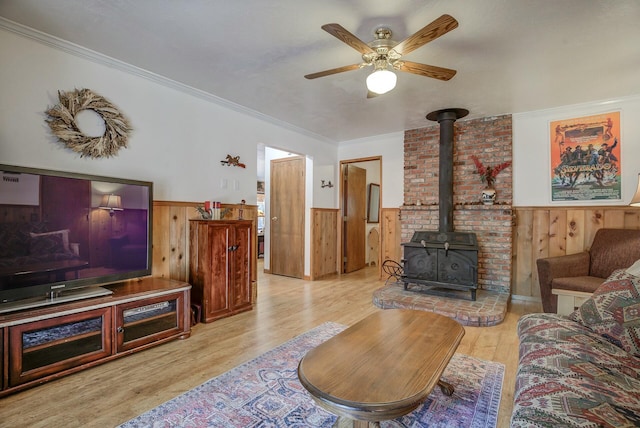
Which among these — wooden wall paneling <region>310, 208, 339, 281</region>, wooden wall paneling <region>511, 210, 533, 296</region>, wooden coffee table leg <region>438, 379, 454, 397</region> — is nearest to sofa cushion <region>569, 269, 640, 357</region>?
wooden coffee table leg <region>438, 379, 454, 397</region>

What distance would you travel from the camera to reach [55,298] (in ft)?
6.72

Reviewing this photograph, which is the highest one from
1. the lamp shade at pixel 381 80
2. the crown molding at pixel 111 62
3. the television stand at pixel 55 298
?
the crown molding at pixel 111 62

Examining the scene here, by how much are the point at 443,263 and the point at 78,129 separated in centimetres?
380

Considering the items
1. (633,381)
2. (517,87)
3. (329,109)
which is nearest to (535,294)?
(517,87)

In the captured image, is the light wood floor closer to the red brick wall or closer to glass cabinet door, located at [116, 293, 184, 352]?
glass cabinet door, located at [116, 293, 184, 352]

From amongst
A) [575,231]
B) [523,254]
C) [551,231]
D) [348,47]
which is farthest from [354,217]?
[348,47]

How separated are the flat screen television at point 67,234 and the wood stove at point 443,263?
2.92 metres

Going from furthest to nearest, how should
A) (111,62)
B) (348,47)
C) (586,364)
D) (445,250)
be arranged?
1. (445,250)
2. (111,62)
3. (348,47)
4. (586,364)

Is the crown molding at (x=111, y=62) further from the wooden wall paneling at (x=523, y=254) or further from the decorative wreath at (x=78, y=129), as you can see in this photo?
the wooden wall paneling at (x=523, y=254)

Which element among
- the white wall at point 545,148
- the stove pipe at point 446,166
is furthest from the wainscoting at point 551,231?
the stove pipe at point 446,166

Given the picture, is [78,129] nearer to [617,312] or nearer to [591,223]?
[617,312]

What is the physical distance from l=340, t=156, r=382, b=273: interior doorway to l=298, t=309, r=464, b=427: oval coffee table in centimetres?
340

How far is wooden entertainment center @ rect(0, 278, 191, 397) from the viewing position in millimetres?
1794

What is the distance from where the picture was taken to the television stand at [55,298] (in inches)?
73.5
